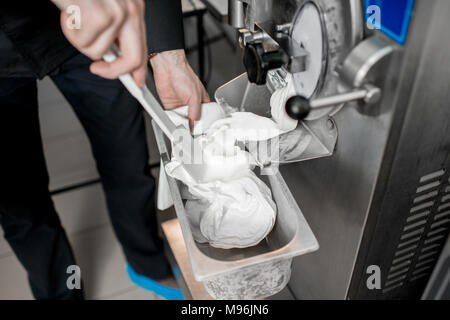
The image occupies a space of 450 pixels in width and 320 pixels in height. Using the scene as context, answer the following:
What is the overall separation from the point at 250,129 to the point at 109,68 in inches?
9.8

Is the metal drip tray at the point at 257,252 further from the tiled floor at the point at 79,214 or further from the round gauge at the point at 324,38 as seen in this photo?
the tiled floor at the point at 79,214

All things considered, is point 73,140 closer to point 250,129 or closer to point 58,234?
point 58,234

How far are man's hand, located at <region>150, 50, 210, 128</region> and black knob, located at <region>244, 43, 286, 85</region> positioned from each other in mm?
165

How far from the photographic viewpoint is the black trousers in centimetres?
98

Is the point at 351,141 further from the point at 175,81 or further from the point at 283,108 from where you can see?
the point at 175,81

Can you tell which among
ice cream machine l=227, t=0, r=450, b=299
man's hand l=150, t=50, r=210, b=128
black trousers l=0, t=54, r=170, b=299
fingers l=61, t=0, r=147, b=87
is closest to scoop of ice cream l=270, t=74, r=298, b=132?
ice cream machine l=227, t=0, r=450, b=299

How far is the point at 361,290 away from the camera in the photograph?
767 millimetres

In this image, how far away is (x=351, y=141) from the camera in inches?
23.7

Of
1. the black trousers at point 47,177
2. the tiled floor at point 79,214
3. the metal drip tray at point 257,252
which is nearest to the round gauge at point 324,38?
the metal drip tray at point 257,252

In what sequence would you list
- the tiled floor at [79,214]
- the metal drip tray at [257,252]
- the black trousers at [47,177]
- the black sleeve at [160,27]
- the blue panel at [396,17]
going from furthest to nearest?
the tiled floor at [79,214] < the black trousers at [47,177] < the black sleeve at [160,27] < the metal drip tray at [257,252] < the blue panel at [396,17]

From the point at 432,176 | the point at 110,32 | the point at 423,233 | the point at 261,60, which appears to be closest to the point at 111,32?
the point at 110,32

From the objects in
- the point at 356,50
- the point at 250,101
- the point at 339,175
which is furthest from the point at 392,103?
the point at 250,101

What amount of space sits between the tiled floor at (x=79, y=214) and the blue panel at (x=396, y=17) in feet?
1.82

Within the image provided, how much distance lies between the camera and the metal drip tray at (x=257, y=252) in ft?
1.80
